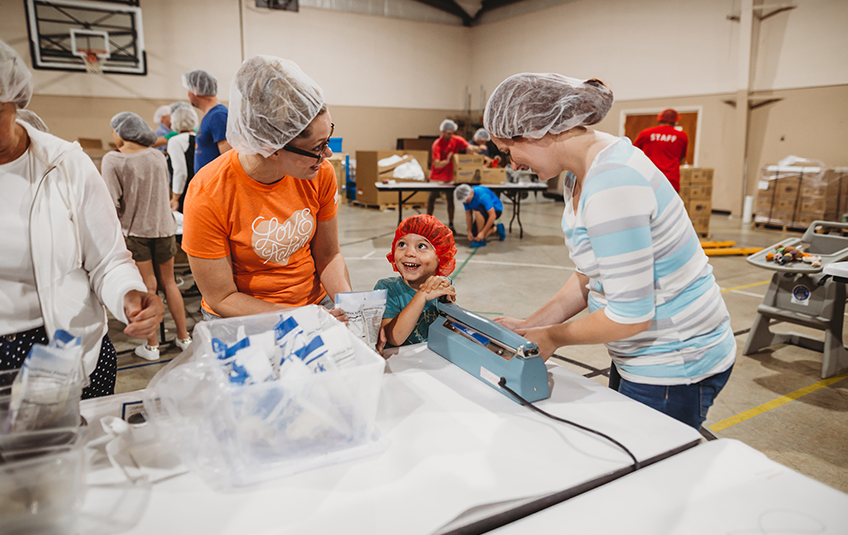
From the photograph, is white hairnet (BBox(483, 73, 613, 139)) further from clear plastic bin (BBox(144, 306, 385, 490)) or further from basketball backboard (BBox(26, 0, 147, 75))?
basketball backboard (BBox(26, 0, 147, 75))

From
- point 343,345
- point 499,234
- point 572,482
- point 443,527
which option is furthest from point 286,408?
point 499,234

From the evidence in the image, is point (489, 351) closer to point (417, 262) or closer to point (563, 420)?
point (563, 420)

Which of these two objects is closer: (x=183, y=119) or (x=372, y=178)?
(x=183, y=119)

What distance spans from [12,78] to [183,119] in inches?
174

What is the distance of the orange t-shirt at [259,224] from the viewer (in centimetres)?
148

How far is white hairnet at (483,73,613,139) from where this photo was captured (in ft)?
4.12

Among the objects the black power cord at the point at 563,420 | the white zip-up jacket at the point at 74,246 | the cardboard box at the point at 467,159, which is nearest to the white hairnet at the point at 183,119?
the cardboard box at the point at 467,159

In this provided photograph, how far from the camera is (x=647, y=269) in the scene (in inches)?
43.4

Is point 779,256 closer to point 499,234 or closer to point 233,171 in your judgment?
point 233,171

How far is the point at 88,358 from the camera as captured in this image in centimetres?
128

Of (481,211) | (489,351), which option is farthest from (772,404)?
(481,211)

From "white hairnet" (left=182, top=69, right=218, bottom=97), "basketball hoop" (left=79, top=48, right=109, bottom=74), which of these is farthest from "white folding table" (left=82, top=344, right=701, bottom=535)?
"basketball hoop" (left=79, top=48, right=109, bottom=74)

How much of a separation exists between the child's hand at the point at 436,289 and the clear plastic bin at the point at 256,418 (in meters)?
0.66

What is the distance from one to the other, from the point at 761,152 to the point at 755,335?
7.20 m
